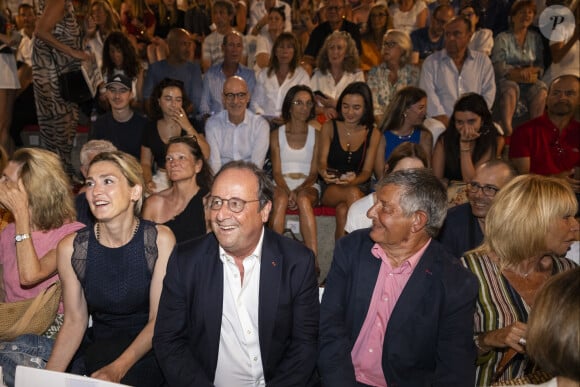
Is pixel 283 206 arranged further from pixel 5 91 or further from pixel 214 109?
pixel 5 91

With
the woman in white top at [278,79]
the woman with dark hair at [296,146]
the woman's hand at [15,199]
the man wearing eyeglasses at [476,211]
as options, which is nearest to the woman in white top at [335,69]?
the woman in white top at [278,79]

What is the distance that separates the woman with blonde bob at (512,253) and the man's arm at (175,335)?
1.07 meters

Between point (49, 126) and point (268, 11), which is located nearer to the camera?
point (49, 126)

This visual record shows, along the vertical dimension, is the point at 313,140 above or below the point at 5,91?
below

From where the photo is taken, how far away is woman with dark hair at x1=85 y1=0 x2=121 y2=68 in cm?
734

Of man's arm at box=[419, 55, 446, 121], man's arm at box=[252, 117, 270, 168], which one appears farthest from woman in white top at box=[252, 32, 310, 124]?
man's arm at box=[419, 55, 446, 121]

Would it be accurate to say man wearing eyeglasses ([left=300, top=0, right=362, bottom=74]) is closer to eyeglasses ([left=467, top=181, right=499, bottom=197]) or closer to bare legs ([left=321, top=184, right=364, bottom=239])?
bare legs ([left=321, top=184, right=364, bottom=239])

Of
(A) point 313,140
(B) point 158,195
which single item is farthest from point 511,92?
(B) point 158,195

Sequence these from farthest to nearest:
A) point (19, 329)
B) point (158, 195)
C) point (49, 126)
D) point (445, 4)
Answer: point (445, 4) → point (49, 126) → point (158, 195) → point (19, 329)

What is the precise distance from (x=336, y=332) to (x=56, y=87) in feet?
14.2

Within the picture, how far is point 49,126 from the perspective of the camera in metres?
6.00

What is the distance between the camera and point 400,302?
240cm

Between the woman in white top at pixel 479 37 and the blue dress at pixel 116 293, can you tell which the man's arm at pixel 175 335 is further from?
the woman in white top at pixel 479 37

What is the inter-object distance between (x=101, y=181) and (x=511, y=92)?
4826 millimetres
